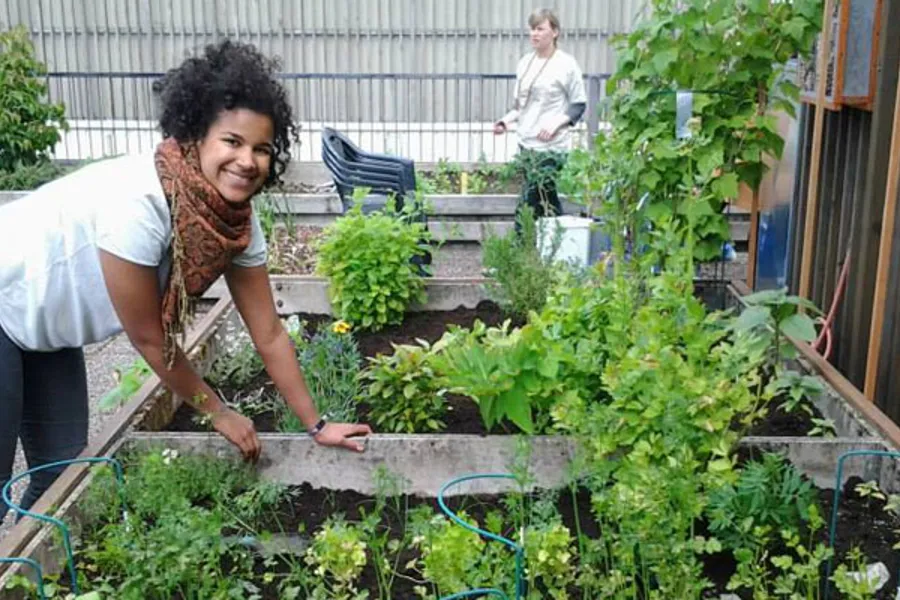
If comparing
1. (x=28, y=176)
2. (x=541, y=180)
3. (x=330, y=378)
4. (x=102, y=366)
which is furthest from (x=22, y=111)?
(x=330, y=378)

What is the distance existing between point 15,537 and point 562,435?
1.61 m

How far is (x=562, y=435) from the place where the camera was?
3.23 metres

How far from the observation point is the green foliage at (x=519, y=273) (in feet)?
15.7

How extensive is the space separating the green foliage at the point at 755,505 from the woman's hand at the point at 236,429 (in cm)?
135

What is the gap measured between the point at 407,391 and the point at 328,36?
42.2 ft

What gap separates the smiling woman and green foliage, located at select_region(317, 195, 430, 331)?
5.88 feet

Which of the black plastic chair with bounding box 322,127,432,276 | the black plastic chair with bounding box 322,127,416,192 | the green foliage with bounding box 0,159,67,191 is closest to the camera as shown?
the black plastic chair with bounding box 322,127,432,276

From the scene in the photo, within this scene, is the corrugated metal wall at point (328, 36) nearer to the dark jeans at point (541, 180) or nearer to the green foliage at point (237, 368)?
the dark jeans at point (541, 180)

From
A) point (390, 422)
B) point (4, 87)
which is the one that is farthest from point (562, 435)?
point (4, 87)

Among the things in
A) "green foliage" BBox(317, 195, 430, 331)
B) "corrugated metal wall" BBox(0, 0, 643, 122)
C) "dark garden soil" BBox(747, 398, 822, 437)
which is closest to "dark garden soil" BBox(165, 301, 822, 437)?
"dark garden soil" BBox(747, 398, 822, 437)

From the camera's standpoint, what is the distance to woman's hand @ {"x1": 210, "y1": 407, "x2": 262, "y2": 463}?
3010 millimetres

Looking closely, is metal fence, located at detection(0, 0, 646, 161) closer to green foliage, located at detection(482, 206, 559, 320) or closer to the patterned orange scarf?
green foliage, located at detection(482, 206, 559, 320)

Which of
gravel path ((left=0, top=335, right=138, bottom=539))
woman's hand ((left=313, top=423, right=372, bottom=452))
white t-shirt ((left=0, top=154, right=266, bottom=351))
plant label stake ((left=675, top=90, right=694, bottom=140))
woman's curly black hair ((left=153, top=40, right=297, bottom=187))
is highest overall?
woman's curly black hair ((left=153, top=40, right=297, bottom=187))

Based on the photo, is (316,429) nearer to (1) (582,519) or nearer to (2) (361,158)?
(1) (582,519)
